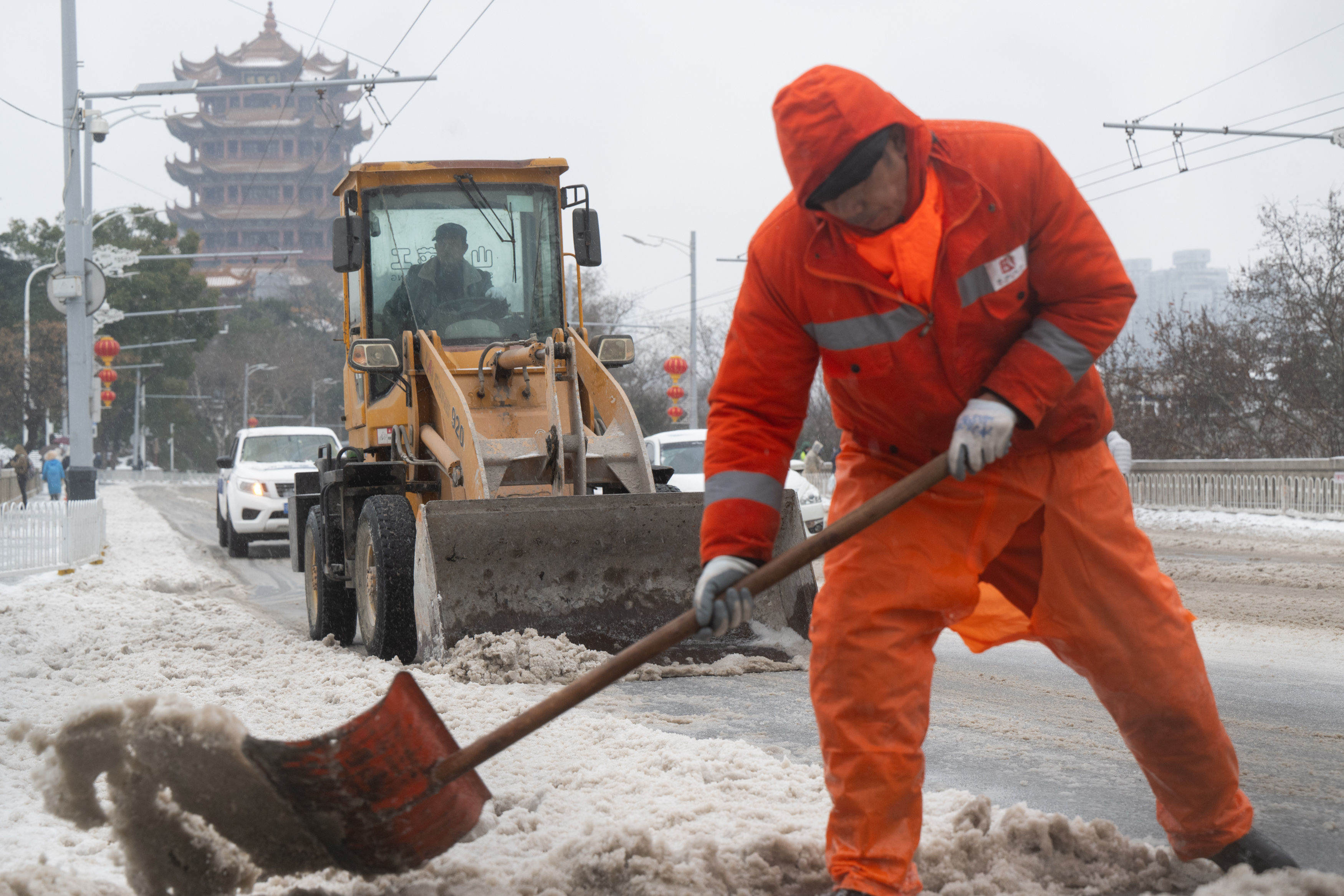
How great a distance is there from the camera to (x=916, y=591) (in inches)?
116

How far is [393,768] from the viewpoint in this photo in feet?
10.2

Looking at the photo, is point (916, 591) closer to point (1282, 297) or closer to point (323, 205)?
point (1282, 297)

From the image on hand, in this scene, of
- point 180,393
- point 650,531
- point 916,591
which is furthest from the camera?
point 180,393

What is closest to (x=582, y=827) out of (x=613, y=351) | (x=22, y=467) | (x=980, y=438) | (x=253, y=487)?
(x=980, y=438)

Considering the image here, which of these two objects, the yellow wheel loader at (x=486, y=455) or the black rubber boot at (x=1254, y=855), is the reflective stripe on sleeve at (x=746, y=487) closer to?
the black rubber boot at (x=1254, y=855)

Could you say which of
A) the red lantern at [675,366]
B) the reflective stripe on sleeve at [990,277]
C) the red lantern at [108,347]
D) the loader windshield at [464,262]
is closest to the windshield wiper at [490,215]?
the loader windshield at [464,262]

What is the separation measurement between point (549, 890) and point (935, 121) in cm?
207

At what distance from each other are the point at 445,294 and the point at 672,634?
18.3ft

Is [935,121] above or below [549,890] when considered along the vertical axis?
above

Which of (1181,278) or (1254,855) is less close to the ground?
(1181,278)

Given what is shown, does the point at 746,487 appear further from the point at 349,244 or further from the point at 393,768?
the point at 349,244

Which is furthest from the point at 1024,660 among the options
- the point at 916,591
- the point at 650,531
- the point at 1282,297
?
the point at 1282,297

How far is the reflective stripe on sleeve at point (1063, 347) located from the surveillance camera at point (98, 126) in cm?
1794

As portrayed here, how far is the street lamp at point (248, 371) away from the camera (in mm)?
62250
